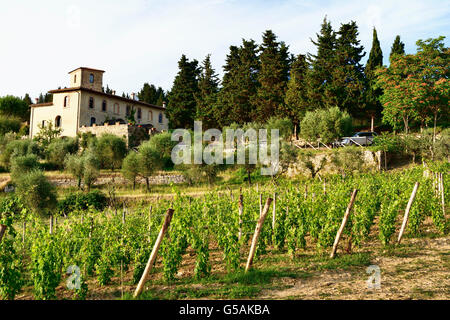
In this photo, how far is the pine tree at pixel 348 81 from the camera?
2798cm

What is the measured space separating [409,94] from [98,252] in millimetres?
19423

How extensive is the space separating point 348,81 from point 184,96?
19129 millimetres

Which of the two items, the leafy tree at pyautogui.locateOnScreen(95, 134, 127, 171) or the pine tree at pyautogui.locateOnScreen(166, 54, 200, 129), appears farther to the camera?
the pine tree at pyautogui.locateOnScreen(166, 54, 200, 129)

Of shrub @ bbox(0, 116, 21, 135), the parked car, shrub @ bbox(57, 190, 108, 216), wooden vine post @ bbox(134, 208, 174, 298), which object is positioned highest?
shrub @ bbox(0, 116, 21, 135)

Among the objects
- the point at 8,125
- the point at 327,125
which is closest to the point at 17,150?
the point at 8,125

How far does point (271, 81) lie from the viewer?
31953mm

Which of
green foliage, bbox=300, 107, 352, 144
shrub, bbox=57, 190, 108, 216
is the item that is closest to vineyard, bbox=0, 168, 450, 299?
shrub, bbox=57, 190, 108, 216

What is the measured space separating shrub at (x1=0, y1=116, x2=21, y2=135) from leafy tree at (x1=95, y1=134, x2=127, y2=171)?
16738 mm

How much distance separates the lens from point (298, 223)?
7988 millimetres

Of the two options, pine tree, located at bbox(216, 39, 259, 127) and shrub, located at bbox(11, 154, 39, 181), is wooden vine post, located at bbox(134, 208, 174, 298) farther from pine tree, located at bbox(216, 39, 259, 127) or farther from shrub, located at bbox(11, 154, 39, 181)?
pine tree, located at bbox(216, 39, 259, 127)

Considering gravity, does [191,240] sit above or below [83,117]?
below

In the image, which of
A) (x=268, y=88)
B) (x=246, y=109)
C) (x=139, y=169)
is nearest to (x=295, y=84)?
(x=268, y=88)

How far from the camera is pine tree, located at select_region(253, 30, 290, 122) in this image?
103ft
